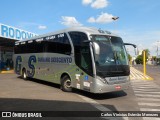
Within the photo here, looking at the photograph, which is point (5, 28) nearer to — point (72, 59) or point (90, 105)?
point (72, 59)

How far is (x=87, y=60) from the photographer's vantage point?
10617 millimetres

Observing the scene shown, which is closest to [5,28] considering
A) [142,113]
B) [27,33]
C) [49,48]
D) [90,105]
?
[27,33]

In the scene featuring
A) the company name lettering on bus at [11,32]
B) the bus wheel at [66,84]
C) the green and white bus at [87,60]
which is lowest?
the bus wheel at [66,84]

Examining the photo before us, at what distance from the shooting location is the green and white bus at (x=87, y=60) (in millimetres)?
10281

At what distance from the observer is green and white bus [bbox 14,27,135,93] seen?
10.3m

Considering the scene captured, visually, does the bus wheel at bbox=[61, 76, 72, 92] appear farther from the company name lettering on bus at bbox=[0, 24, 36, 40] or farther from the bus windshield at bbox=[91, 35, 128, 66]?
the company name lettering on bus at bbox=[0, 24, 36, 40]

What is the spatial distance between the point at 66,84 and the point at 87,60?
2665 millimetres

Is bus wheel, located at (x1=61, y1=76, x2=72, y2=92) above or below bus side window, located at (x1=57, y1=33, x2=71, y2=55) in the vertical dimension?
below

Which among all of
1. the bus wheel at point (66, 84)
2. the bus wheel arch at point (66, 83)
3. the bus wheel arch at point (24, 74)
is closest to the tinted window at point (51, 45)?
the bus wheel arch at point (66, 83)

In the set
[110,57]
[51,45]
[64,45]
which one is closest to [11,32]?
[51,45]

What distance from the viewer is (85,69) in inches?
424

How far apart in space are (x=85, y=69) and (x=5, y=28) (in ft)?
53.8

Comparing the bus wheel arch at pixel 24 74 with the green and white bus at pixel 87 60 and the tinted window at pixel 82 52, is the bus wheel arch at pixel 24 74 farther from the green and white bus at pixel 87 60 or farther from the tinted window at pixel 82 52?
the tinted window at pixel 82 52

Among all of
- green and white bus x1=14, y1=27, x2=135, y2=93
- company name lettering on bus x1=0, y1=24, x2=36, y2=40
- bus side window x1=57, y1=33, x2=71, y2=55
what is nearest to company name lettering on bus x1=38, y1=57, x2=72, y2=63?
green and white bus x1=14, y1=27, x2=135, y2=93
